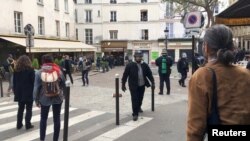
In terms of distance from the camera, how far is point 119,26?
47.8 m

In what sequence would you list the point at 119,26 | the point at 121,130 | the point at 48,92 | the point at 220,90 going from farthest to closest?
1. the point at 119,26
2. the point at 121,130
3. the point at 48,92
4. the point at 220,90

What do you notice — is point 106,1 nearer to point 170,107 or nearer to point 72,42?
point 72,42

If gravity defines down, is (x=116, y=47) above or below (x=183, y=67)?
above

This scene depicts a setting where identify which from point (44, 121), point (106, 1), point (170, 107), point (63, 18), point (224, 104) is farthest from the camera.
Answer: point (106, 1)

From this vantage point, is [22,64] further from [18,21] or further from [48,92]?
[18,21]

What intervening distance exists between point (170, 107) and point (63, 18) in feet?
82.4

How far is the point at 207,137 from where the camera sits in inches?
94.8

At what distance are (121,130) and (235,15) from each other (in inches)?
140

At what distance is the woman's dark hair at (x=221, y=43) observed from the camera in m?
2.42

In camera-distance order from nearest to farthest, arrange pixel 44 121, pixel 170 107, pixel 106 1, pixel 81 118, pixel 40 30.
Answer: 1. pixel 44 121
2. pixel 81 118
3. pixel 170 107
4. pixel 40 30
5. pixel 106 1

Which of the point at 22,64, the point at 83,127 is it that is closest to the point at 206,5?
the point at 83,127

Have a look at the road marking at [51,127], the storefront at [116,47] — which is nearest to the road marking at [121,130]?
the road marking at [51,127]

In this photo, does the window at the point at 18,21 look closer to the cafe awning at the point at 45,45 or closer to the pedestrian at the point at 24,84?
the cafe awning at the point at 45,45

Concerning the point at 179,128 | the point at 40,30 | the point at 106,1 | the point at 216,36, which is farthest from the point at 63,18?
the point at 216,36
